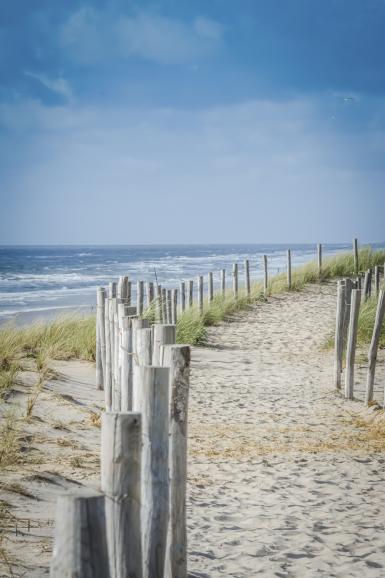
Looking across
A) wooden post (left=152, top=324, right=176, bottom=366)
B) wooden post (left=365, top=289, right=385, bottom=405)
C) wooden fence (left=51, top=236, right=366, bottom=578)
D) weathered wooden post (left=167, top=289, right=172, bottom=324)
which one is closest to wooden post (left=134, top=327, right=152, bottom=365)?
wooden fence (left=51, top=236, right=366, bottom=578)

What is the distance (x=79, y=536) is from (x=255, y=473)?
349 cm

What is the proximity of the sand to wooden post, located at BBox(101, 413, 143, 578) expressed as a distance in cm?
109

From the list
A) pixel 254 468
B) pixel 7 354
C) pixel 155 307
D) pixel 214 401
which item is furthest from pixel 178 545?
pixel 155 307

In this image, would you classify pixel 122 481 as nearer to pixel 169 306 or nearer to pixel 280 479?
pixel 280 479

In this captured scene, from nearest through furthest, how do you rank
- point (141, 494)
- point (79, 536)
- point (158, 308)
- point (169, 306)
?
point (79, 536), point (141, 494), point (158, 308), point (169, 306)

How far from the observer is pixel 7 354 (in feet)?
26.5

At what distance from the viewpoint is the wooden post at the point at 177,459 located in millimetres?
2789

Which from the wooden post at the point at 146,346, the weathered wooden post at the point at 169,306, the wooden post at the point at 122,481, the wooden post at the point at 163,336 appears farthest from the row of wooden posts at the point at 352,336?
the wooden post at the point at 122,481

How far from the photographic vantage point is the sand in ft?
11.2

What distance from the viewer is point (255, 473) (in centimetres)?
497

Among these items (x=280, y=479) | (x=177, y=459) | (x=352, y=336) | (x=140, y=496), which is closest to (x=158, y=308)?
(x=352, y=336)

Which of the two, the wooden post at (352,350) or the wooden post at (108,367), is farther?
the wooden post at (352,350)

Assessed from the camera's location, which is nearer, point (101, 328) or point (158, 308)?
point (101, 328)

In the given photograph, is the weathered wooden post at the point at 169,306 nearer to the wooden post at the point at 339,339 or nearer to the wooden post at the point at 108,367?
the wooden post at the point at 339,339
